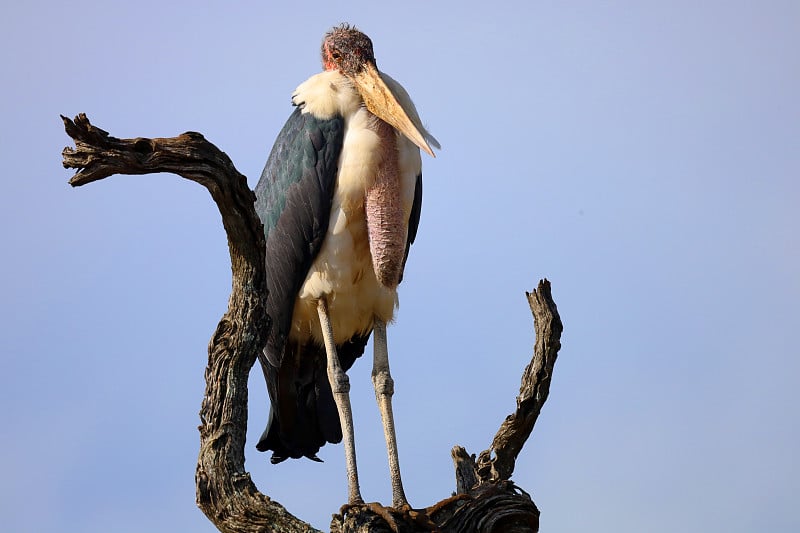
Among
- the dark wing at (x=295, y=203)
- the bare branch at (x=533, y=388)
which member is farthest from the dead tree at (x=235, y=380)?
the dark wing at (x=295, y=203)

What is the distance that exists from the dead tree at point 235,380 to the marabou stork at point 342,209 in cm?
97

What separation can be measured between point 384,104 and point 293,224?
794 millimetres

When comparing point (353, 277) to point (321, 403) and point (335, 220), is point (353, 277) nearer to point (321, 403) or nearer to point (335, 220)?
point (335, 220)

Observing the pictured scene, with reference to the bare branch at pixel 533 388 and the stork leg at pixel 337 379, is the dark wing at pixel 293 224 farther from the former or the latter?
the bare branch at pixel 533 388

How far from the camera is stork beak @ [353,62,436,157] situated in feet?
22.3

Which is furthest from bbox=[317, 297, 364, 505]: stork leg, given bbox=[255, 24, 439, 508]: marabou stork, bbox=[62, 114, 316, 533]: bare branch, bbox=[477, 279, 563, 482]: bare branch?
bbox=[62, 114, 316, 533]: bare branch

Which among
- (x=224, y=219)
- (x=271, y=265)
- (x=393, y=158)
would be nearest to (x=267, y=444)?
(x=271, y=265)

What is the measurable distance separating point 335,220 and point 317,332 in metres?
0.72

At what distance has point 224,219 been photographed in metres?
5.53

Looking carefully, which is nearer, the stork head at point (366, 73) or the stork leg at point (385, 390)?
the stork leg at point (385, 390)

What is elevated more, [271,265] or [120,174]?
[271,265]

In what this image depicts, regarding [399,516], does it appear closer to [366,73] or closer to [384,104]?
[384,104]

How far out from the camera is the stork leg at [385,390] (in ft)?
21.8

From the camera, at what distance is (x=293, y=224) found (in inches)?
275
